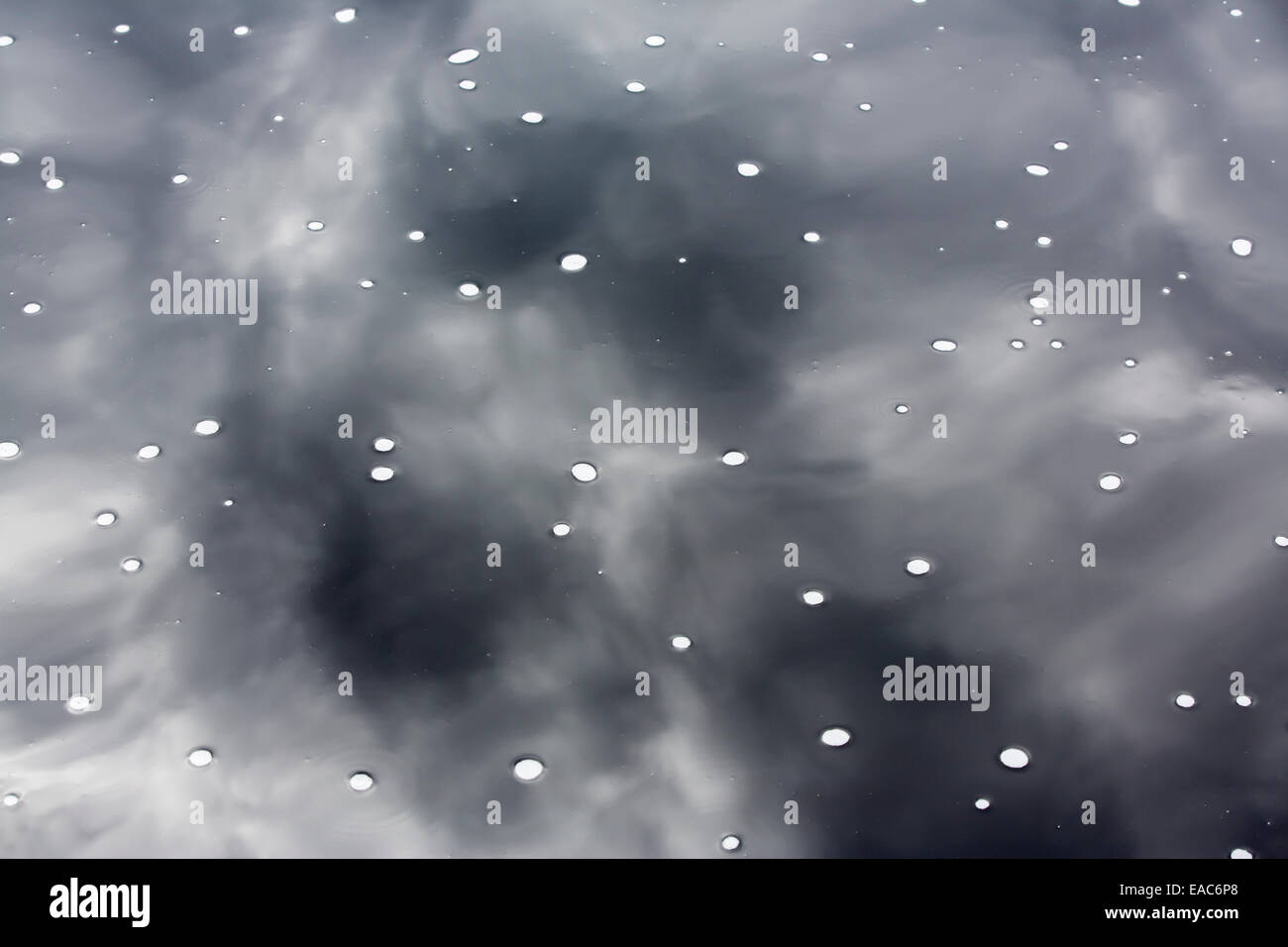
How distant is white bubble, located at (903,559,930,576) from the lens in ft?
10.1

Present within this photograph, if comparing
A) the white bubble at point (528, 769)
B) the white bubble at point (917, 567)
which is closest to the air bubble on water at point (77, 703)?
the white bubble at point (528, 769)

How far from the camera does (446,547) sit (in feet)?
10.2

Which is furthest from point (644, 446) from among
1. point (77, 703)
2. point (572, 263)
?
point (77, 703)

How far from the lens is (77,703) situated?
113 inches

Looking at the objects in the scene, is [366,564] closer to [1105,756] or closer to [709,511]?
[709,511]

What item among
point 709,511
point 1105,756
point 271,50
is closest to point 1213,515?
point 1105,756
